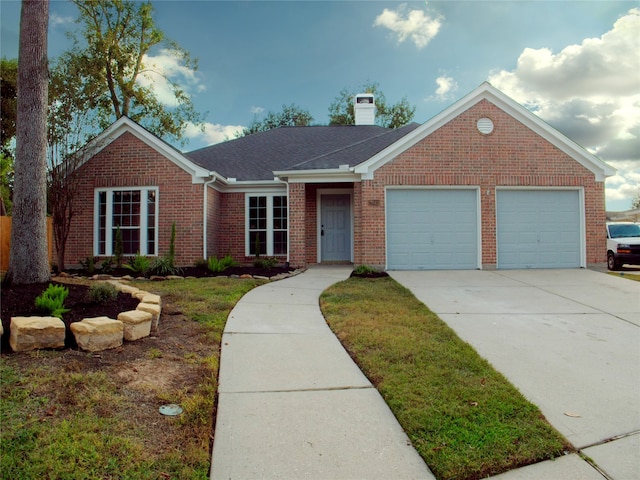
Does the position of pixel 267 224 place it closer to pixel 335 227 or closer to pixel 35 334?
pixel 335 227

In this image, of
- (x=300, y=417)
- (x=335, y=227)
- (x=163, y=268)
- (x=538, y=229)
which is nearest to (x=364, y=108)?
(x=335, y=227)

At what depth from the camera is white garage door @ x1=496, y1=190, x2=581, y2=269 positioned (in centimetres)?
1147

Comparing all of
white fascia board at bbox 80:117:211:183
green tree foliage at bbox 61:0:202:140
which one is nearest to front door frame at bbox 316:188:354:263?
white fascia board at bbox 80:117:211:183

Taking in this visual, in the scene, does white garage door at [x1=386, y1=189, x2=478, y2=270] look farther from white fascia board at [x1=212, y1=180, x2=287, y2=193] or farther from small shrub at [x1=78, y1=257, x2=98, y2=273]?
small shrub at [x1=78, y1=257, x2=98, y2=273]

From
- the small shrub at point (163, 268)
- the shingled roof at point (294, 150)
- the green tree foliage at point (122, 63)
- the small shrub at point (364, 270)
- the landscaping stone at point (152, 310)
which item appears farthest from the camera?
the green tree foliage at point (122, 63)

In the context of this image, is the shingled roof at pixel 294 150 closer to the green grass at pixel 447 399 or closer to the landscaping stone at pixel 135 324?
the green grass at pixel 447 399

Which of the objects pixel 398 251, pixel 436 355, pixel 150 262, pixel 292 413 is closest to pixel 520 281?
pixel 398 251

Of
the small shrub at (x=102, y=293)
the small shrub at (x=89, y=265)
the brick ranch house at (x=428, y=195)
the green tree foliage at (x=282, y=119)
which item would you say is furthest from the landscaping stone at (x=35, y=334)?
the green tree foliage at (x=282, y=119)

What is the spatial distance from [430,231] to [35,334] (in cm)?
975

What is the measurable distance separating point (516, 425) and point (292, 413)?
1590mm

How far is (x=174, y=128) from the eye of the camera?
24.5 metres

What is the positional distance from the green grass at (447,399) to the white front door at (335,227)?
8073 millimetres

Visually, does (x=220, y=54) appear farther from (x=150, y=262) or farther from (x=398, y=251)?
(x=398, y=251)

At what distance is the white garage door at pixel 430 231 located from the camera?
1137 cm
